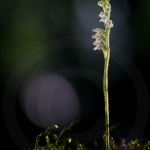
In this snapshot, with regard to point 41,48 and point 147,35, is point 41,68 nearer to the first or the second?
point 41,48

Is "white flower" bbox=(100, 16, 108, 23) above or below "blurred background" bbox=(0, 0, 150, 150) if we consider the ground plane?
below

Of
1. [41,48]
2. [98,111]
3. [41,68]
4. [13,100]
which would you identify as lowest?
[98,111]

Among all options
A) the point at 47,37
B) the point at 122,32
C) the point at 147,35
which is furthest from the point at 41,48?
the point at 147,35

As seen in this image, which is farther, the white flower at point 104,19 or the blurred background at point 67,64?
the blurred background at point 67,64

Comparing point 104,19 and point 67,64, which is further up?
point 67,64

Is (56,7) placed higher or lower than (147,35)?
higher

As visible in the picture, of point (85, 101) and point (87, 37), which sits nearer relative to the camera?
point (85, 101)

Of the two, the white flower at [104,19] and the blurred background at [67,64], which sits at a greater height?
the blurred background at [67,64]

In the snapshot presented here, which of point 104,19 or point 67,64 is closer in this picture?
point 104,19
